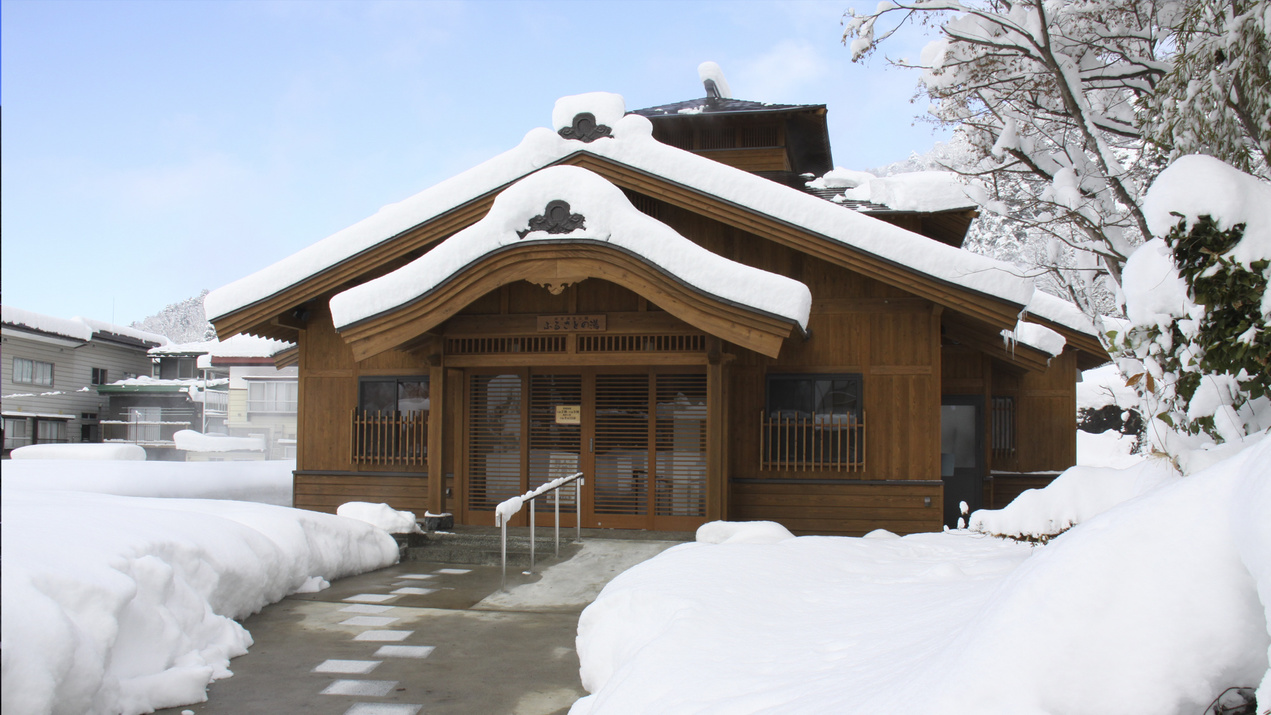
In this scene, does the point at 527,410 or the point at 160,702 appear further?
the point at 527,410

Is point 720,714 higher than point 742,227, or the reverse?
point 742,227

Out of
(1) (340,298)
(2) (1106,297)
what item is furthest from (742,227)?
(2) (1106,297)

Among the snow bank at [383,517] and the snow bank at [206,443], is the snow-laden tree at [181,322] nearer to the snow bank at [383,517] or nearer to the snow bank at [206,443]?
the snow bank at [206,443]

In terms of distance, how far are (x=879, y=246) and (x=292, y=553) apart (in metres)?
6.89

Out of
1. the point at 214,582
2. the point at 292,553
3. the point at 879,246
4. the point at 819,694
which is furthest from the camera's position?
the point at 879,246

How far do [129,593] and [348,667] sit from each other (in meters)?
1.40

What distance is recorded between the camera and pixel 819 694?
130 inches

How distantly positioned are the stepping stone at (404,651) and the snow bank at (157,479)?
9.13 metres

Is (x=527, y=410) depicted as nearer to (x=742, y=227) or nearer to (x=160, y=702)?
(x=742, y=227)

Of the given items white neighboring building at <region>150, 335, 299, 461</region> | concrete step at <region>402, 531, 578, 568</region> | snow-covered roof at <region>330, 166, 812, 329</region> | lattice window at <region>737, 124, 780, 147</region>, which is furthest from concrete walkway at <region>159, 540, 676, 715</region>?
white neighboring building at <region>150, 335, 299, 461</region>

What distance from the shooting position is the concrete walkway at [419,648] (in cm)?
491

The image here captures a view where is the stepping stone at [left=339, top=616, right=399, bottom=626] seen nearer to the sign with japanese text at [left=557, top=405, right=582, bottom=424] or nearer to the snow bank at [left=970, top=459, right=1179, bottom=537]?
the sign with japanese text at [left=557, top=405, right=582, bottom=424]

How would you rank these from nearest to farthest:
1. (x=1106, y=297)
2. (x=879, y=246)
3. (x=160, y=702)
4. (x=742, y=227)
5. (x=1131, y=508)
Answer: (x=1131, y=508)
(x=160, y=702)
(x=879, y=246)
(x=742, y=227)
(x=1106, y=297)

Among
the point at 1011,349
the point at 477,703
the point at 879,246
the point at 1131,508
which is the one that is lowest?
the point at 477,703
